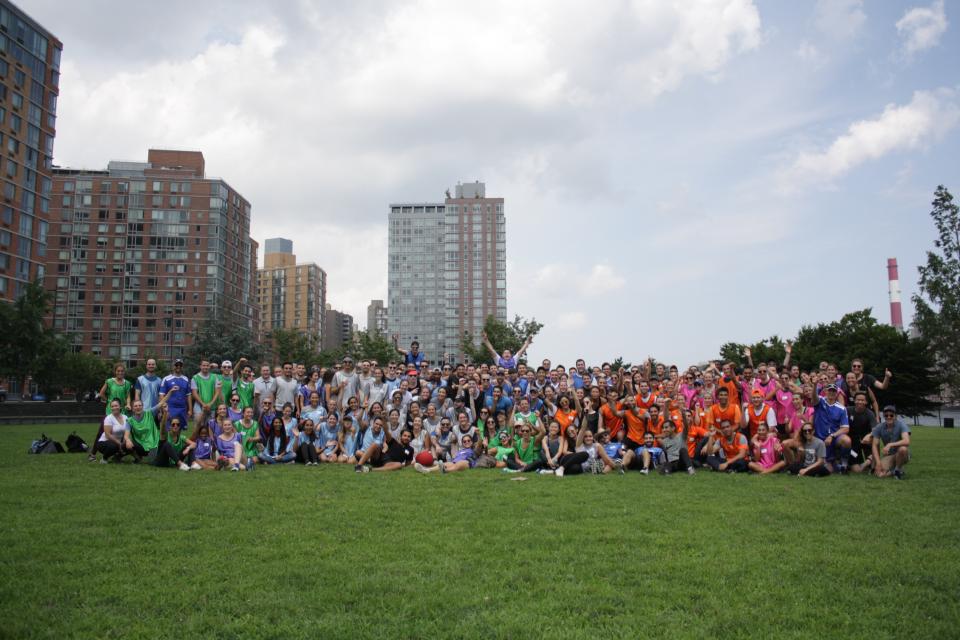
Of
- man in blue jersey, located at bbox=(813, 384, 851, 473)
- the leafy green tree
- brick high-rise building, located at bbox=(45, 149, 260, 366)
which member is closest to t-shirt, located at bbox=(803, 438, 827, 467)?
man in blue jersey, located at bbox=(813, 384, 851, 473)

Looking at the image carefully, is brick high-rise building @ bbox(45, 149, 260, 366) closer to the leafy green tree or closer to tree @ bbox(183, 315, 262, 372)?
the leafy green tree

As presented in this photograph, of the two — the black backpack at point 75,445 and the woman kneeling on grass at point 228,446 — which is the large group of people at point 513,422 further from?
the black backpack at point 75,445

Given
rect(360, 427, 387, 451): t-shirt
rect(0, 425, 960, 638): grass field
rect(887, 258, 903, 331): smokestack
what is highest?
rect(887, 258, 903, 331): smokestack

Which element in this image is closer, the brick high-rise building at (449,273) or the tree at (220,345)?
the tree at (220,345)

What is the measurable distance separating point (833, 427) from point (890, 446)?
4.15 ft

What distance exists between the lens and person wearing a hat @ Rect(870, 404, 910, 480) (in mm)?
13258

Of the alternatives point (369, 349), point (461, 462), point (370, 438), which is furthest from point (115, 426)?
point (369, 349)

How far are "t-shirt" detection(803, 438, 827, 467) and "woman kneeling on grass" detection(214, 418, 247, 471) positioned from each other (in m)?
12.0

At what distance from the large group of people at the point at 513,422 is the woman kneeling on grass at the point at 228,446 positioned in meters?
0.03

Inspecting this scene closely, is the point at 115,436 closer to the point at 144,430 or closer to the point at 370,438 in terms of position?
the point at 144,430

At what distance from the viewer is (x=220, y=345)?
5188 centimetres

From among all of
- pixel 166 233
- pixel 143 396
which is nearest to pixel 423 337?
pixel 166 233

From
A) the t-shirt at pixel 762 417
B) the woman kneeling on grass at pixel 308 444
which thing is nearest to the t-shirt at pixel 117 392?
the woman kneeling on grass at pixel 308 444

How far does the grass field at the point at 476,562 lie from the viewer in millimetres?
5094
